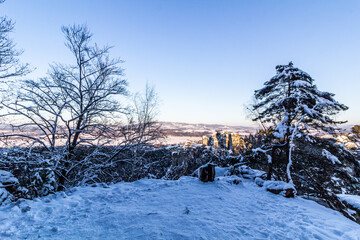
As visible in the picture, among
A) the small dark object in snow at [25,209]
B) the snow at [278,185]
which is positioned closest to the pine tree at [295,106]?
the snow at [278,185]

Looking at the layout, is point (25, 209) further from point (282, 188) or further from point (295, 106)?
point (295, 106)

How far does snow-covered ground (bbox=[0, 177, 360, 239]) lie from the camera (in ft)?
8.24

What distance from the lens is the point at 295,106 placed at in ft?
22.9

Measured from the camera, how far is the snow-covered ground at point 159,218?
2512mm

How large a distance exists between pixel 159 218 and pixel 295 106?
24.9ft

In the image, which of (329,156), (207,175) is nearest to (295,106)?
(329,156)

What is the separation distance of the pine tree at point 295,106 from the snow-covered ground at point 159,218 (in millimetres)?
2895

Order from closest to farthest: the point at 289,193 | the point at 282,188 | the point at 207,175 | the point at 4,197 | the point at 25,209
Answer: the point at 25,209 → the point at 4,197 → the point at 289,193 → the point at 282,188 → the point at 207,175

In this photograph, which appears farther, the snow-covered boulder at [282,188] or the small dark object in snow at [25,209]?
the snow-covered boulder at [282,188]

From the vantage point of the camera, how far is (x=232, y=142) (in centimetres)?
5053

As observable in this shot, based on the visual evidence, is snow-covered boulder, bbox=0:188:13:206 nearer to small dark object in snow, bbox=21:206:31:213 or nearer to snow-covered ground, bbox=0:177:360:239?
snow-covered ground, bbox=0:177:360:239

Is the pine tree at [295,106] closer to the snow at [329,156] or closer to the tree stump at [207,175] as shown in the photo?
the snow at [329,156]

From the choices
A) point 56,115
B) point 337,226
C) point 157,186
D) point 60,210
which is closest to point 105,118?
point 56,115

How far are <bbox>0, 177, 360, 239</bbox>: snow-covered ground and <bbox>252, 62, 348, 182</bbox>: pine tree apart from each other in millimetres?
2895
